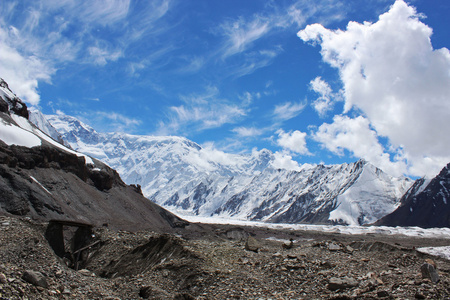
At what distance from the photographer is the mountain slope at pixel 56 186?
60.7m

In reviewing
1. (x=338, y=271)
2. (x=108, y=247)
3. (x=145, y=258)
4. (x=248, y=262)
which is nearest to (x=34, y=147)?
(x=108, y=247)

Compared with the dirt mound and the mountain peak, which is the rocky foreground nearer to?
the dirt mound

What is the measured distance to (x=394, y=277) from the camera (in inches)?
609

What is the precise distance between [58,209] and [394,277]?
199 ft

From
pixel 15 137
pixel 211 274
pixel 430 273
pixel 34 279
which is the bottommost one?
pixel 211 274

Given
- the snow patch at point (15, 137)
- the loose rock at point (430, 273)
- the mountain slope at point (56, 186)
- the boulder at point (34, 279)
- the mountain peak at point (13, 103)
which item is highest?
the mountain peak at point (13, 103)

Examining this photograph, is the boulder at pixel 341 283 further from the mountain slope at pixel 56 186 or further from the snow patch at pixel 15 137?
the snow patch at pixel 15 137

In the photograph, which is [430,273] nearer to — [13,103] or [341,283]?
[341,283]

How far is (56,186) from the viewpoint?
2904 inches

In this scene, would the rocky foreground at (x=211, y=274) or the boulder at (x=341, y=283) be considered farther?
the boulder at (x=341, y=283)

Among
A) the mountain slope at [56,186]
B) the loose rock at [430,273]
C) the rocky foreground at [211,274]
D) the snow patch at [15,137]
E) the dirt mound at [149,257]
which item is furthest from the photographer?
the snow patch at [15,137]

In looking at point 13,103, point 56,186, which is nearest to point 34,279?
point 56,186

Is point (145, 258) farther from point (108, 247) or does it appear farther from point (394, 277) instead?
point (394, 277)

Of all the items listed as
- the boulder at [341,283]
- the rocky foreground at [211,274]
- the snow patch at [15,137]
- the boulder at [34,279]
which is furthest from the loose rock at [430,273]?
the snow patch at [15,137]
